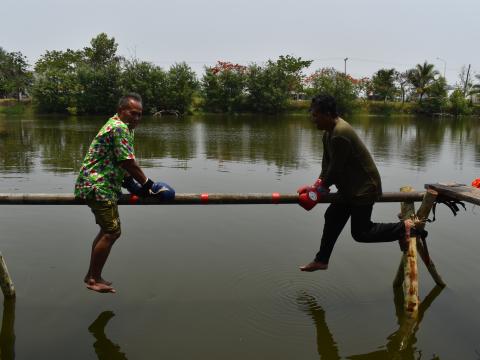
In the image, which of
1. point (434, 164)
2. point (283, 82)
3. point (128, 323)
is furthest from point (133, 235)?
point (283, 82)

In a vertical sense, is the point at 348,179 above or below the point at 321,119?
below

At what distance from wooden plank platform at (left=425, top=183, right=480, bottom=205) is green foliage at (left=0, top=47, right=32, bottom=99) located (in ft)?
229

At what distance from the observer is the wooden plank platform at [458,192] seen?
430 centimetres

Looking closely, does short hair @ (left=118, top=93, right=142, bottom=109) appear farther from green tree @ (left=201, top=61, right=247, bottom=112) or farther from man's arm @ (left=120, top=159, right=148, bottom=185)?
green tree @ (left=201, top=61, right=247, bottom=112)

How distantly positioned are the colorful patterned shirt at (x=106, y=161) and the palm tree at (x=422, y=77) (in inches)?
2771

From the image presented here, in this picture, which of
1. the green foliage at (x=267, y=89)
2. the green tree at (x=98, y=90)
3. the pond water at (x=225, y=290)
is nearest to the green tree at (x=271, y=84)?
the green foliage at (x=267, y=89)

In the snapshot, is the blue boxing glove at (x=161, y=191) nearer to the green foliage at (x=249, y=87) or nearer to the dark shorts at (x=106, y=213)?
the dark shorts at (x=106, y=213)

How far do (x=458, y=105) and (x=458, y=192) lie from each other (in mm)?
67731

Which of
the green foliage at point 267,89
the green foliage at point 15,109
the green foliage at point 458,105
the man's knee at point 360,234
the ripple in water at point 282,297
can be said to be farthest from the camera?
the green foliage at point 458,105

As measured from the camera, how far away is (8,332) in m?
4.45

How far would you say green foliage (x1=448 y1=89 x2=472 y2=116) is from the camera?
6456 centimetres

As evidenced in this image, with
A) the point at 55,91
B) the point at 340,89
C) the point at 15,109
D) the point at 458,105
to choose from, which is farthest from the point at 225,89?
the point at 458,105

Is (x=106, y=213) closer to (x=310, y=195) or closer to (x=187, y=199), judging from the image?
(x=187, y=199)

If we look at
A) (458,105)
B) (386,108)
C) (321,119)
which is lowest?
(321,119)
